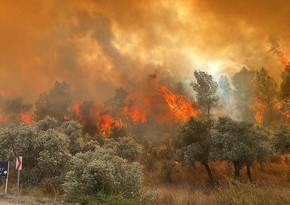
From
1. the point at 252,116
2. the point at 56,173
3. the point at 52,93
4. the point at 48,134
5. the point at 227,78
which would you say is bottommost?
the point at 56,173

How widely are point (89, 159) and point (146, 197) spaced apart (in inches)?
201

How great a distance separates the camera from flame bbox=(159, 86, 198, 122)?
92.8 metres

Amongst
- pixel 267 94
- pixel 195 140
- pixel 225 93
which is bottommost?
→ pixel 195 140

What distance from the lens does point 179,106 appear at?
9856 centimetres

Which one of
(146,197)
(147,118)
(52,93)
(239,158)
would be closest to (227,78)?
(147,118)

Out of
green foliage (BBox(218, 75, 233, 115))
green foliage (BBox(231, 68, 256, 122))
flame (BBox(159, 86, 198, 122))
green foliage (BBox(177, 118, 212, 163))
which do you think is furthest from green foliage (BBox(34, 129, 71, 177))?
green foliage (BBox(218, 75, 233, 115))

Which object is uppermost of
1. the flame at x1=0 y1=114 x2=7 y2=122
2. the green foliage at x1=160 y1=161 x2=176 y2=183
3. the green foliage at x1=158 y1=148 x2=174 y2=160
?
the flame at x1=0 y1=114 x2=7 y2=122

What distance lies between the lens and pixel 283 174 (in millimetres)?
42719

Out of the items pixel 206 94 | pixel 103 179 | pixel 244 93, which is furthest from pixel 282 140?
pixel 244 93

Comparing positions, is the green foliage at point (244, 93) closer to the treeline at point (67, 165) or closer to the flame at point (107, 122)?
the flame at point (107, 122)

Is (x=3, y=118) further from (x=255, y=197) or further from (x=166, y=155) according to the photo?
(x=255, y=197)

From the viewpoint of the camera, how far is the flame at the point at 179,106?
92844mm

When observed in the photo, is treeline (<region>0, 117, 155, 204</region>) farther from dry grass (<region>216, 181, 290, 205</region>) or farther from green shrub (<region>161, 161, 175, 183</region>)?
green shrub (<region>161, 161, 175, 183</region>)

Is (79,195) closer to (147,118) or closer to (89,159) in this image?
(89,159)
